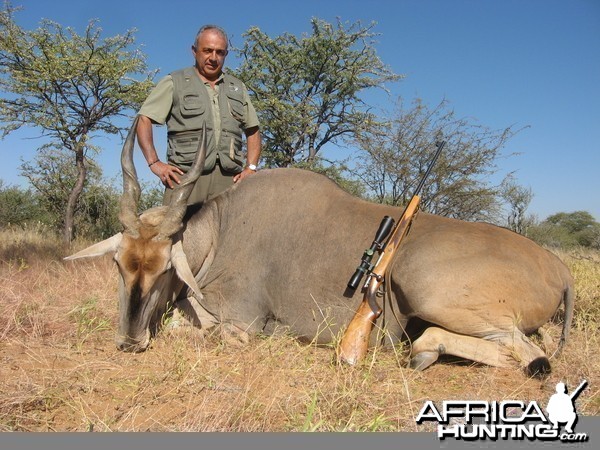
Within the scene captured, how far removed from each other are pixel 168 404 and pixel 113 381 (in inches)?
17.5

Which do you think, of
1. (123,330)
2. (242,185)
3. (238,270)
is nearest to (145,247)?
(123,330)

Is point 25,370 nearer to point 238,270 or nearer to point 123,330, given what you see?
point 123,330

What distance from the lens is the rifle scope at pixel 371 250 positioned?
3373 mm

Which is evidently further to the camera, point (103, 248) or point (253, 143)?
point (253, 143)

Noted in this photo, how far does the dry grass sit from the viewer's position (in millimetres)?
2172

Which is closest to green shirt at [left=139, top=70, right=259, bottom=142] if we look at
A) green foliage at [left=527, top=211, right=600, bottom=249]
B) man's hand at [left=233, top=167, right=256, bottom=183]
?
man's hand at [left=233, top=167, right=256, bottom=183]

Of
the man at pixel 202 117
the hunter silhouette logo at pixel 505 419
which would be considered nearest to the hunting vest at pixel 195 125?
the man at pixel 202 117

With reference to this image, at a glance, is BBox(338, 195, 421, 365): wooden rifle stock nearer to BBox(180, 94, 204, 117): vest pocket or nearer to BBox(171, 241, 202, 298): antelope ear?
→ BBox(171, 241, 202, 298): antelope ear

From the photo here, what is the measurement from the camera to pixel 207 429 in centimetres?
207

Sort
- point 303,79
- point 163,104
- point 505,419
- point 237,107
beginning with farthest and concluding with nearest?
point 303,79, point 237,107, point 163,104, point 505,419

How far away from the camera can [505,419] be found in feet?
7.20

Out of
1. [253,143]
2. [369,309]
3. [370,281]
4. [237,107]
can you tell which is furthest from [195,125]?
[369,309]

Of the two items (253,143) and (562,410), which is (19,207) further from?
(562,410)

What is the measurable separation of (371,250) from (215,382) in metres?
1.34
